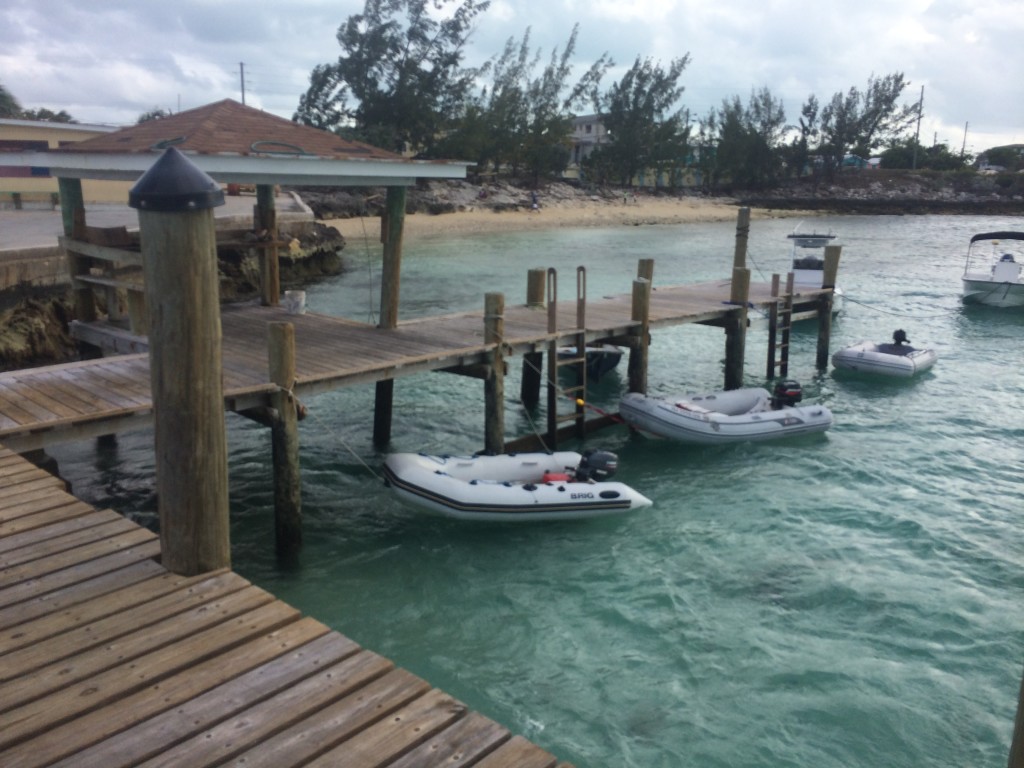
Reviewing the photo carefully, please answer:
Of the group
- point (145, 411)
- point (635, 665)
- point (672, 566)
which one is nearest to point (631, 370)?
point (672, 566)

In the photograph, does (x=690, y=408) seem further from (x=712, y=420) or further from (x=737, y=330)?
(x=737, y=330)

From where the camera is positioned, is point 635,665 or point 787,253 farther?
point 787,253

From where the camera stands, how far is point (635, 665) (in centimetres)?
766

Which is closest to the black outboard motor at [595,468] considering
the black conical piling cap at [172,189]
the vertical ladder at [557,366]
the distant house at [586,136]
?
the vertical ladder at [557,366]

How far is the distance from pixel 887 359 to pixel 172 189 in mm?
17170

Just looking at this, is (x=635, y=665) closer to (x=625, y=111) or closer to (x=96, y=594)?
(x=96, y=594)

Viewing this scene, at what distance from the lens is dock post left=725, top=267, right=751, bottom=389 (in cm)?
1634

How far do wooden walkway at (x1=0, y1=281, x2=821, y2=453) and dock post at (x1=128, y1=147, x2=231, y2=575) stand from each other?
4093mm

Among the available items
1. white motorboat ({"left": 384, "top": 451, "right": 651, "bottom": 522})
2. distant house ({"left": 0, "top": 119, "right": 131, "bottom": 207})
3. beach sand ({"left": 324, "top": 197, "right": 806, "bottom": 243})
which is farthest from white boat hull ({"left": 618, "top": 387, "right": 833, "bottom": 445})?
beach sand ({"left": 324, "top": 197, "right": 806, "bottom": 243})

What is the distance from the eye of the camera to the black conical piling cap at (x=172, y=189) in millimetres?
3852

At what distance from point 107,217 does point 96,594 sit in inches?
932

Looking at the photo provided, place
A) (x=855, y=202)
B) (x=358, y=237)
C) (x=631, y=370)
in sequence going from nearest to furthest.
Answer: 1. (x=631, y=370)
2. (x=358, y=237)
3. (x=855, y=202)

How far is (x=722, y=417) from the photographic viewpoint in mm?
13727

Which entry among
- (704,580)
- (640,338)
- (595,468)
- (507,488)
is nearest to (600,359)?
(640,338)
